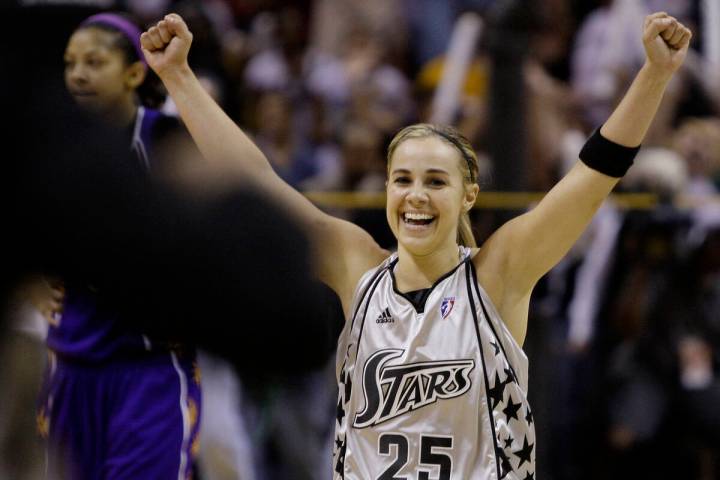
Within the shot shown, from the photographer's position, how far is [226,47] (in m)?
9.88

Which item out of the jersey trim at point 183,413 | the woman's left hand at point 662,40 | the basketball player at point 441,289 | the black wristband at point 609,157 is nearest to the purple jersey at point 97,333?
the jersey trim at point 183,413

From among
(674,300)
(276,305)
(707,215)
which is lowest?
(276,305)

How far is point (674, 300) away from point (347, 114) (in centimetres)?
298

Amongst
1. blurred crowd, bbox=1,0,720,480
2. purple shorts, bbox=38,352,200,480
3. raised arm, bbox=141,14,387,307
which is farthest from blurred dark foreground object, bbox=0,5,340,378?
blurred crowd, bbox=1,0,720,480

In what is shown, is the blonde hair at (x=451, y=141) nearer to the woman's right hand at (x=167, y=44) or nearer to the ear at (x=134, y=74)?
the woman's right hand at (x=167, y=44)

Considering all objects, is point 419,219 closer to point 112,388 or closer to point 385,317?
point 385,317

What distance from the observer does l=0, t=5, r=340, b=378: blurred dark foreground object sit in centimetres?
145

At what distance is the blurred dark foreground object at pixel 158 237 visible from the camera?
1.45 meters

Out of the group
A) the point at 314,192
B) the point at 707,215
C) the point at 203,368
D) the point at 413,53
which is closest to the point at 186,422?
the point at 203,368

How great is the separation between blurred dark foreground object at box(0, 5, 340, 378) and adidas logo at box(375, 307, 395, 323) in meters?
2.15

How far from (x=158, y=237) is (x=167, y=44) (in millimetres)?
2183

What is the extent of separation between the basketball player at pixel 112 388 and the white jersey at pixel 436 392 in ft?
2.56

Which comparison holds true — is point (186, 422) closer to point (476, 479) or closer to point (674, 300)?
point (476, 479)

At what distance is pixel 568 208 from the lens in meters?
3.50
